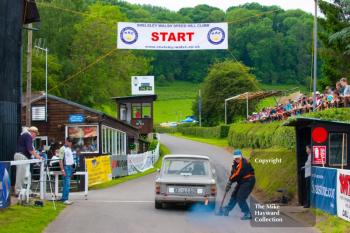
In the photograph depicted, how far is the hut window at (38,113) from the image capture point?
39.5 m

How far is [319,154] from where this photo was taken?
673 inches

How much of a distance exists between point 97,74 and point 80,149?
2904 cm

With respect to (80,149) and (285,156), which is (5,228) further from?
(80,149)

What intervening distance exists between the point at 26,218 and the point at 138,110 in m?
47.9

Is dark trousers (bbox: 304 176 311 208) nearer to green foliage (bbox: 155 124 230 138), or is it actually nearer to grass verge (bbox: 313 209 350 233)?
grass verge (bbox: 313 209 350 233)

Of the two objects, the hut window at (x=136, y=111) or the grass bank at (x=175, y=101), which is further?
the grass bank at (x=175, y=101)

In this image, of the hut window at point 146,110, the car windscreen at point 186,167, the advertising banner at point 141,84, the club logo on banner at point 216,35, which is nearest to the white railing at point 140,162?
Answer: the club logo on banner at point 216,35

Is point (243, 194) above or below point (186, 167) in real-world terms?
below

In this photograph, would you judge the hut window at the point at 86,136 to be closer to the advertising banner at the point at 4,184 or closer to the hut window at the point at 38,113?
the hut window at the point at 38,113

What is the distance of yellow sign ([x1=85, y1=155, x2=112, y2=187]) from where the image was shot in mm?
28312

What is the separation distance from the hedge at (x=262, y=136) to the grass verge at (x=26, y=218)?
32.2ft

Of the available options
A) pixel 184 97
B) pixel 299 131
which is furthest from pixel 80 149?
pixel 184 97

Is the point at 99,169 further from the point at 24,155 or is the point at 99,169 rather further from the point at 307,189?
the point at 307,189

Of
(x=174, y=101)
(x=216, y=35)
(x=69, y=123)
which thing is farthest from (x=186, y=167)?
(x=174, y=101)
